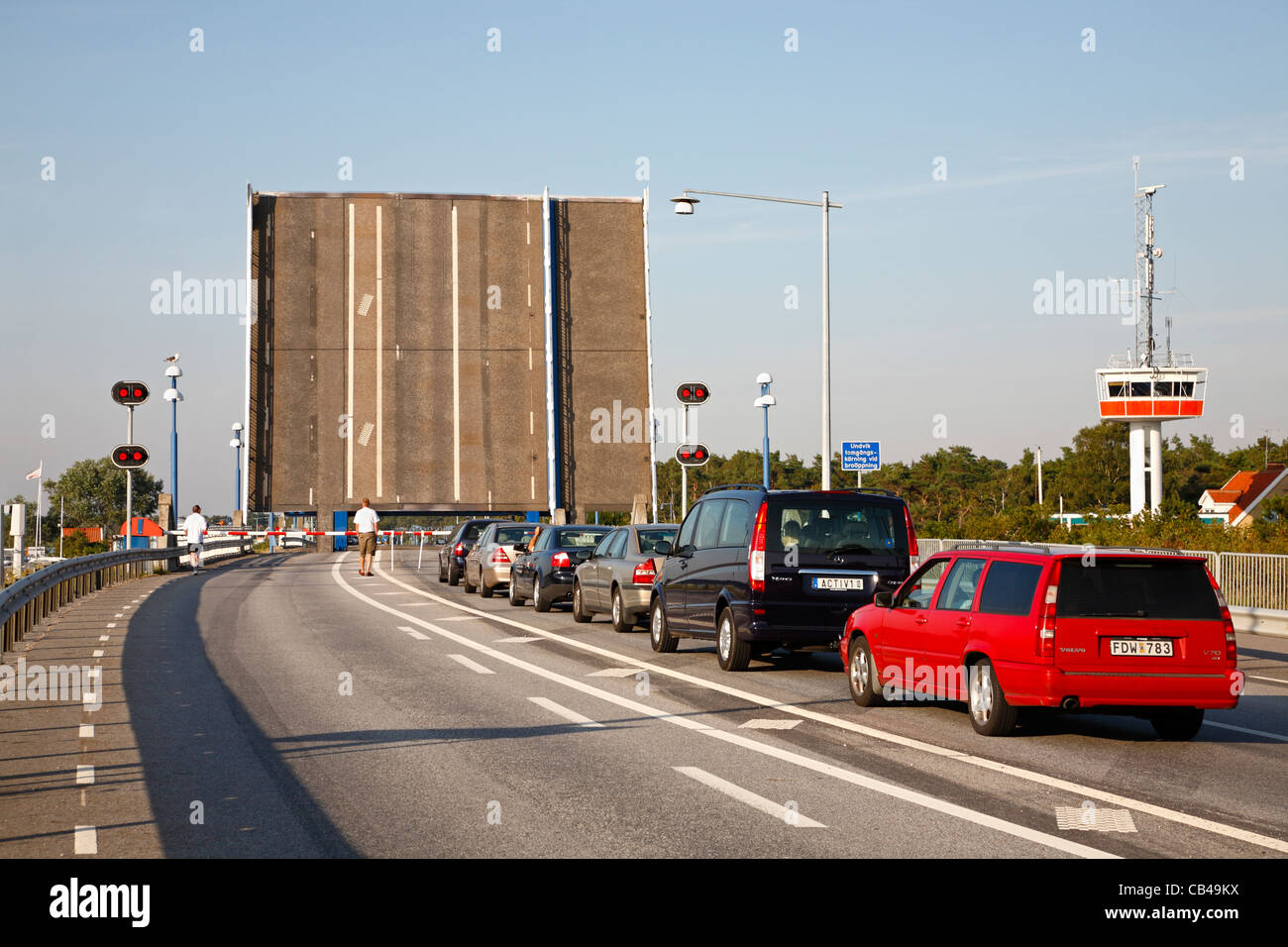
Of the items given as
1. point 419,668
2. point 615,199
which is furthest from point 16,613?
point 615,199

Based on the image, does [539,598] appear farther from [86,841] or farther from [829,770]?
[86,841]

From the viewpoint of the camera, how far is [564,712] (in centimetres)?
1191

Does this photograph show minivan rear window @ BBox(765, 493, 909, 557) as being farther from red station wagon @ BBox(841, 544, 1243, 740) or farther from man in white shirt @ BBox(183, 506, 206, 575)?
man in white shirt @ BBox(183, 506, 206, 575)

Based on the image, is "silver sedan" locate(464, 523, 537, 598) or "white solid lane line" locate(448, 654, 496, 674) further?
"silver sedan" locate(464, 523, 537, 598)

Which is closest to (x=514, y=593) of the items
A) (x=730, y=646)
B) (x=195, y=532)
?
(x=730, y=646)

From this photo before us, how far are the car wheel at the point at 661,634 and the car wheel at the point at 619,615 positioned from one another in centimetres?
233

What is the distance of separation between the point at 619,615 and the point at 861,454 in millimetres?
11306

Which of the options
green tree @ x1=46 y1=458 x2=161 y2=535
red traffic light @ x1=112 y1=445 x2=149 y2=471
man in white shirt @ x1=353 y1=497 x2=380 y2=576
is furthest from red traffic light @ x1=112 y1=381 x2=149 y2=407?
green tree @ x1=46 y1=458 x2=161 y2=535

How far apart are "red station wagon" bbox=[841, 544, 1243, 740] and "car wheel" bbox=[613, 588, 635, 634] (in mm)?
9486

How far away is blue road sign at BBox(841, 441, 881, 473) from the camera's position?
29.9 metres

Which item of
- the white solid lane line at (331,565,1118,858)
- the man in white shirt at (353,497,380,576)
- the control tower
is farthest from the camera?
the control tower

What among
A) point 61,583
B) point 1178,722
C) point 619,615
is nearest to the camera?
point 1178,722

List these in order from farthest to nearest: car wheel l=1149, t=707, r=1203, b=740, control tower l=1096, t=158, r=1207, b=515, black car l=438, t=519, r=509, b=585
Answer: control tower l=1096, t=158, r=1207, b=515
black car l=438, t=519, r=509, b=585
car wheel l=1149, t=707, r=1203, b=740
